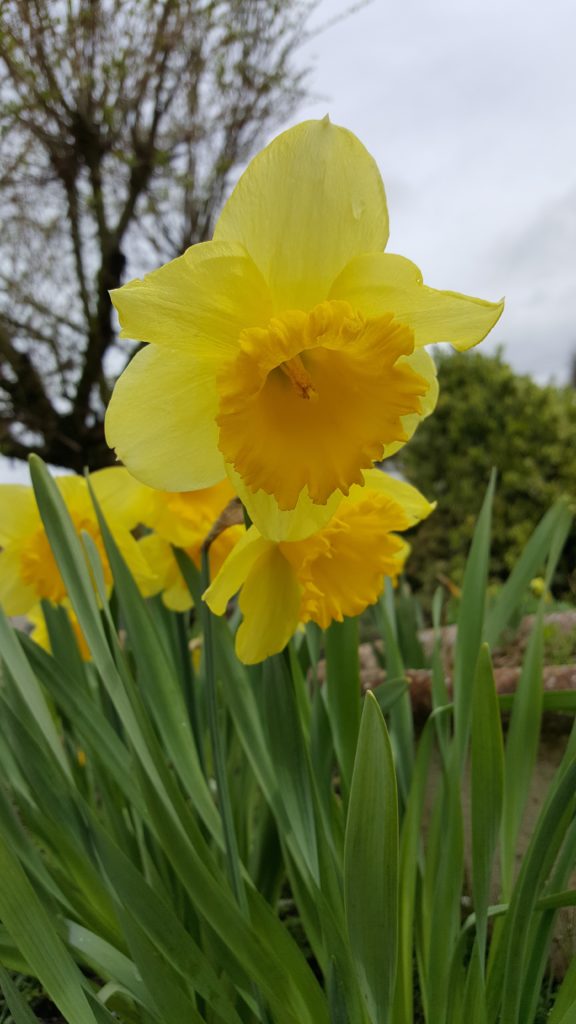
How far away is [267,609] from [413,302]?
1.03 feet

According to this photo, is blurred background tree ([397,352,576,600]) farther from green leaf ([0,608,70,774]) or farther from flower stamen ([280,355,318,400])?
flower stamen ([280,355,318,400])

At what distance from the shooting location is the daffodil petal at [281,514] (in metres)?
0.73

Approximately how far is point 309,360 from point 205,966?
0.60 m

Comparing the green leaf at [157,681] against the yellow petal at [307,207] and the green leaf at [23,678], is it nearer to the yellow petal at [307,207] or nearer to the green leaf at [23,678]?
the green leaf at [23,678]

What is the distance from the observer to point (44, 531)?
1104 mm

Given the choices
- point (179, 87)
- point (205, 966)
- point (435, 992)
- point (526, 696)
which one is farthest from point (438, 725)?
point (179, 87)

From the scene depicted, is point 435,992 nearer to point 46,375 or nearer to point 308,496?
point 308,496

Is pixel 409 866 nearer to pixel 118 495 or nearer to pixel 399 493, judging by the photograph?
pixel 399 493

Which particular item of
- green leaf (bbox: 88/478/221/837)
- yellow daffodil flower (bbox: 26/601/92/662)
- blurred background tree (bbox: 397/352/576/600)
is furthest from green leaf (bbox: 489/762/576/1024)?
blurred background tree (bbox: 397/352/576/600)

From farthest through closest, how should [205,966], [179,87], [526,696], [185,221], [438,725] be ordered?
[185,221], [179,87], [438,725], [526,696], [205,966]

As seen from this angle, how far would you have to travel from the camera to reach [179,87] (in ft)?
15.5

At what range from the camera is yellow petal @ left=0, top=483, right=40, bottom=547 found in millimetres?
1237

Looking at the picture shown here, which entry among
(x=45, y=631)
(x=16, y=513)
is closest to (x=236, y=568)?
(x=16, y=513)

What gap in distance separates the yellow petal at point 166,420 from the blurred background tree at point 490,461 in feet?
9.84
